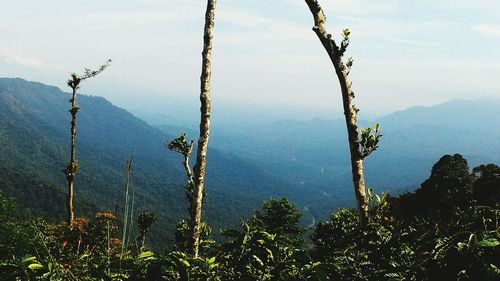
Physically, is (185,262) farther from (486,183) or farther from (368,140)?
(486,183)

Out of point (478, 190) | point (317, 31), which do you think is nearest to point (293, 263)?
point (317, 31)

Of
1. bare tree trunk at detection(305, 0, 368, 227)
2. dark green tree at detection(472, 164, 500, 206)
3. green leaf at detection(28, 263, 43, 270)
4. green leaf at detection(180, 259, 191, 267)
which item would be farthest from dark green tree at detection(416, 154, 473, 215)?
green leaf at detection(28, 263, 43, 270)

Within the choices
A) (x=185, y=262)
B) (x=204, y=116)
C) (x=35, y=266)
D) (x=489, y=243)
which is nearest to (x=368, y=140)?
(x=204, y=116)

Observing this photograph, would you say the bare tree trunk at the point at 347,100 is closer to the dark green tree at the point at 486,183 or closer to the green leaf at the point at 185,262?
the green leaf at the point at 185,262

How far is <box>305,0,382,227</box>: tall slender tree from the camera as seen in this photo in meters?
7.95

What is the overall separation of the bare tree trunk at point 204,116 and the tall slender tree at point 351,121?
3540 millimetres

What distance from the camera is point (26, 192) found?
507 feet

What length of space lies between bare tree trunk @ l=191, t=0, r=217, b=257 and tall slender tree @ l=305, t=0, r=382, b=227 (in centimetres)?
354

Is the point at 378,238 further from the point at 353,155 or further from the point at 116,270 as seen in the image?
the point at 353,155

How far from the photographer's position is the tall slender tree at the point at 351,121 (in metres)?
7.95

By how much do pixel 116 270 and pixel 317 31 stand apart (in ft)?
20.4

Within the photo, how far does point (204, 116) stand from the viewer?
11453 millimetres

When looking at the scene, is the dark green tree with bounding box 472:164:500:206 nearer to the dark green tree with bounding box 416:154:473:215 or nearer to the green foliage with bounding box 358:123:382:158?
the dark green tree with bounding box 416:154:473:215

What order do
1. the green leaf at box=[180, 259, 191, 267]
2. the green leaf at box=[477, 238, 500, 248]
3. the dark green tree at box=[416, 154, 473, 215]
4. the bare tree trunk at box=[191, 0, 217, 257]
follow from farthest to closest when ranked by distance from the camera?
the dark green tree at box=[416, 154, 473, 215], the bare tree trunk at box=[191, 0, 217, 257], the green leaf at box=[180, 259, 191, 267], the green leaf at box=[477, 238, 500, 248]
